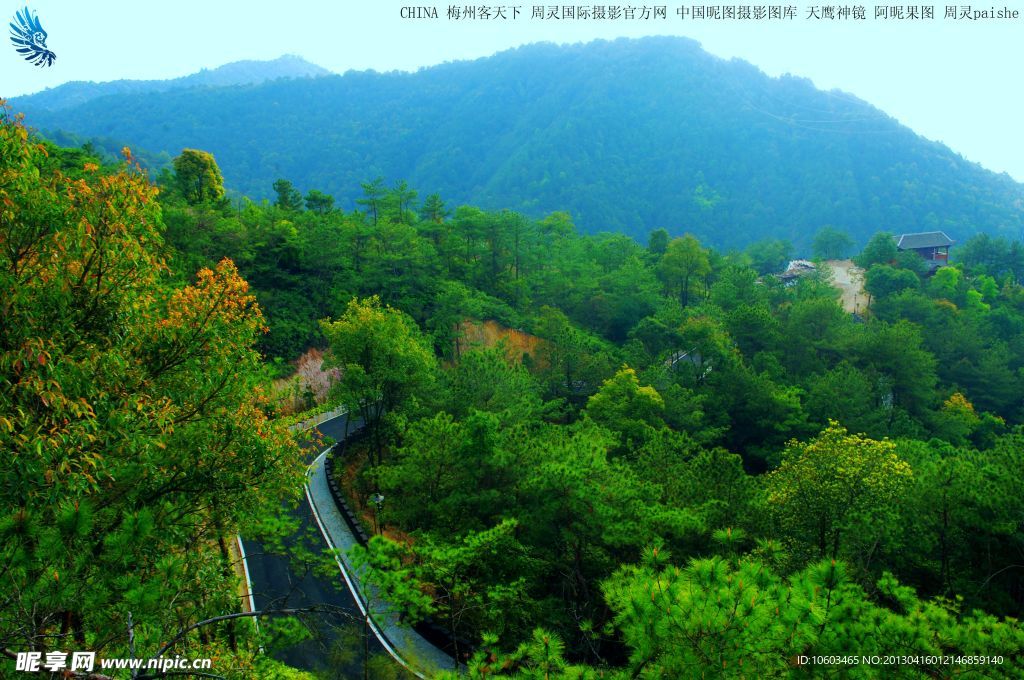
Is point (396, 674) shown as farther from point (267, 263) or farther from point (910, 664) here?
Result: point (267, 263)

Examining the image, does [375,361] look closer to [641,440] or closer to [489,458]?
[489,458]

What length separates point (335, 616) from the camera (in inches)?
568

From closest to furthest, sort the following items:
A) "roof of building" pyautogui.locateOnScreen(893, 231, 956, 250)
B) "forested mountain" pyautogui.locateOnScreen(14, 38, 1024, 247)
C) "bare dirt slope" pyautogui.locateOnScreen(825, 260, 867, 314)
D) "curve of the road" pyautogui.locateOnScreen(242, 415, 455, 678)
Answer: "curve of the road" pyautogui.locateOnScreen(242, 415, 455, 678), "bare dirt slope" pyautogui.locateOnScreen(825, 260, 867, 314), "roof of building" pyautogui.locateOnScreen(893, 231, 956, 250), "forested mountain" pyautogui.locateOnScreen(14, 38, 1024, 247)

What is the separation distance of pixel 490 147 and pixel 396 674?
14495 cm

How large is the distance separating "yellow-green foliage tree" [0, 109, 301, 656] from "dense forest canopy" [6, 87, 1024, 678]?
0.11 feet

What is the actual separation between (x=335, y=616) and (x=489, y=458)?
16.7ft

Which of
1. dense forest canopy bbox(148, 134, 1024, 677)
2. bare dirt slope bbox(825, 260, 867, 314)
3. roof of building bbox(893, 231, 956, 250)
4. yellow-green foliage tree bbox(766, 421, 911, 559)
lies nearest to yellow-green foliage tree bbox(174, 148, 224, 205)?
dense forest canopy bbox(148, 134, 1024, 677)

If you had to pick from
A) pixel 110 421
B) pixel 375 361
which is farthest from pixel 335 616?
pixel 110 421

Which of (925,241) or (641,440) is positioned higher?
(641,440)

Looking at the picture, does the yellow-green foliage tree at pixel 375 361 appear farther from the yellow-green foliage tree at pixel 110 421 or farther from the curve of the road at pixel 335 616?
the yellow-green foliage tree at pixel 110 421

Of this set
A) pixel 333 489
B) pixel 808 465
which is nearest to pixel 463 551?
pixel 808 465

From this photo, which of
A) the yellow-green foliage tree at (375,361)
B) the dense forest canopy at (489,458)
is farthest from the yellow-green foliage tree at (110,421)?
the yellow-green foliage tree at (375,361)

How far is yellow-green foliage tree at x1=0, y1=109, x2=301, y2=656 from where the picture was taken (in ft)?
16.9

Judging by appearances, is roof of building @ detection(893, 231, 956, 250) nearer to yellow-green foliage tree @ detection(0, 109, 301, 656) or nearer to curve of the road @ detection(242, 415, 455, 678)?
curve of the road @ detection(242, 415, 455, 678)
